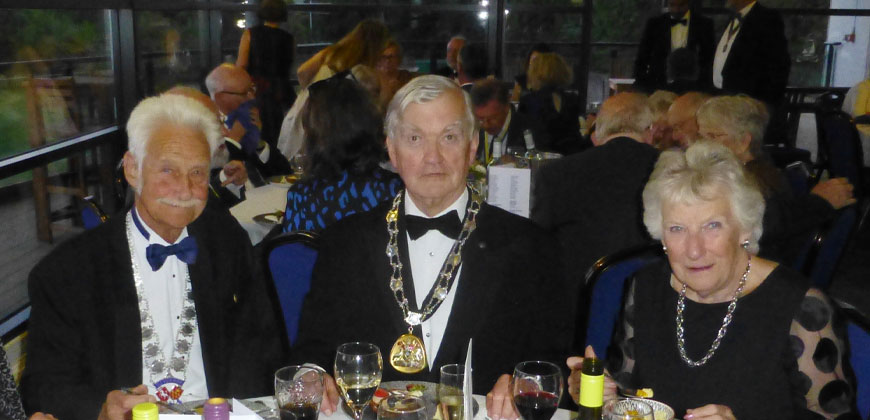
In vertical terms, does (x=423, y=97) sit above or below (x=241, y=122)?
above

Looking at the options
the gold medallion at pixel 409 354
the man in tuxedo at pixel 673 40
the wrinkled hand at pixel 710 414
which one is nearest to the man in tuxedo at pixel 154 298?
the gold medallion at pixel 409 354

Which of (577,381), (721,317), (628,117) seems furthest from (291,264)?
(628,117)

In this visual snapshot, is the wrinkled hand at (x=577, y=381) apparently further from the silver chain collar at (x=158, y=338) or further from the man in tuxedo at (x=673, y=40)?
the man in tuxedo at (x=673, y=40)

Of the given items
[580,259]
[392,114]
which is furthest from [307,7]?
[392,114]

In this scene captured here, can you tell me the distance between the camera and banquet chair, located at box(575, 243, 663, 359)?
2.52m

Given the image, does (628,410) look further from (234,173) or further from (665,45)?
(665,45)

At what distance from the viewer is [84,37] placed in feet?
17.1

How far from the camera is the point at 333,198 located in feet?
9.56

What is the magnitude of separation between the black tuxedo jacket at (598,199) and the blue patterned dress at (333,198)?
76cm

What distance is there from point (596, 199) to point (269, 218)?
4.61 ft

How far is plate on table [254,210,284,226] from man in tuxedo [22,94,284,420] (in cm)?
121

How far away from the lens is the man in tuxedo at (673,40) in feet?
25.4

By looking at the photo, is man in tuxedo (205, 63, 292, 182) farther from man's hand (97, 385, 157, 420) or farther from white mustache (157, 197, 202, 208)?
man's hand (97, 385, 157, 420)

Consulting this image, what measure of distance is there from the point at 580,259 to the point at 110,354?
1908 millimetres
